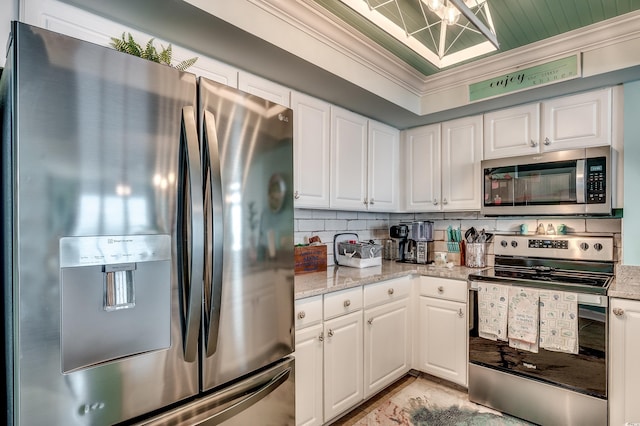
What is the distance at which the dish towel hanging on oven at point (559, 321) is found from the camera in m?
2.00

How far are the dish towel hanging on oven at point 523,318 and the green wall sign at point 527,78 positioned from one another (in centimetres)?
135

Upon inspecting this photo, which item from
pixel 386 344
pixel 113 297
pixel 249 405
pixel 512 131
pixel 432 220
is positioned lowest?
pixel 386 344

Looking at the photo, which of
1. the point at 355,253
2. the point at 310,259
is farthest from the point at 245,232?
the point at 355,253

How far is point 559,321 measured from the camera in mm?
2041

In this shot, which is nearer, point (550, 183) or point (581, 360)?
point (581, 360)

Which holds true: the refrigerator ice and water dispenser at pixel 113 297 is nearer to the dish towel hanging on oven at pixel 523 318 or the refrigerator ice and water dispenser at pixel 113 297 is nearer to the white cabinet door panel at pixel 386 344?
the white cabinet door panel at pixel 386 344

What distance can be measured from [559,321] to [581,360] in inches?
9.1

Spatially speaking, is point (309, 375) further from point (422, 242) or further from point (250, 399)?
point (422, 242)

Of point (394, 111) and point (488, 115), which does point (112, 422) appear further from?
point (488, 115)

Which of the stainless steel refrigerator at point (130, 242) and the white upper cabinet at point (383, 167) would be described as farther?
the white upper cabinet at point (383, 167)

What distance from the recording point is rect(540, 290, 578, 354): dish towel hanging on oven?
200cm

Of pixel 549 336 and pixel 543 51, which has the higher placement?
pixel 543 51

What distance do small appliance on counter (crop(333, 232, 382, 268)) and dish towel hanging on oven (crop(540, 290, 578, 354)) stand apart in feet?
3.78

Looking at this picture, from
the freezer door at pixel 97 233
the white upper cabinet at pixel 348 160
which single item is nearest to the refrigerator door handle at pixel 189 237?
the freezer door at pixel 97 233
